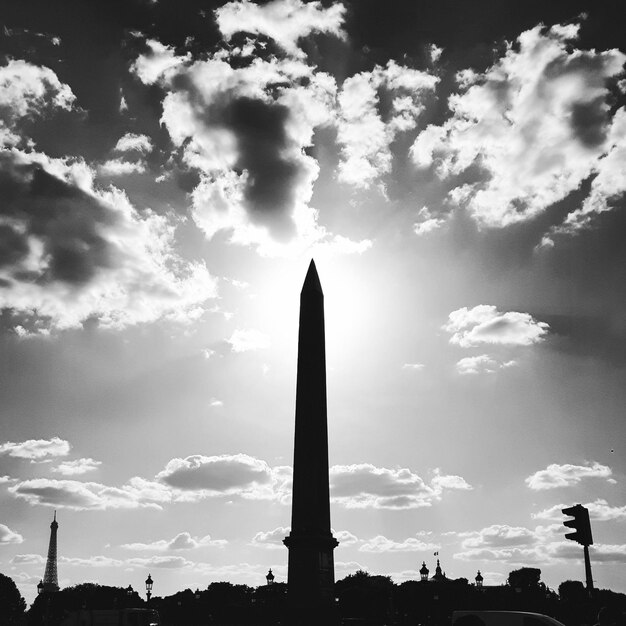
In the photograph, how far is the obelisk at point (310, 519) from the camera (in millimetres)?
30234

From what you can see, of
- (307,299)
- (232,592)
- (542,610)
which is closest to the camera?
(307,299)

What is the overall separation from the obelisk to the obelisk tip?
5.37 m

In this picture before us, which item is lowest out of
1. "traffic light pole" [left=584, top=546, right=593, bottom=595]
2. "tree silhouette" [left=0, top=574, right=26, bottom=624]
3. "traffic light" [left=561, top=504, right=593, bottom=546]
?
"tree silhouette" [left=0, top=574, right=26, bottom=624]

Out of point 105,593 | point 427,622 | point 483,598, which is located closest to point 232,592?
point 105,593

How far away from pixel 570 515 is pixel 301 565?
2036 cm

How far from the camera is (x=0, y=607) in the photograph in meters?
103

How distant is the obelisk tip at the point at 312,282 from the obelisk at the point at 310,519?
537cm

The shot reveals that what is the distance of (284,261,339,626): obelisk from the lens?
30234 millimetres

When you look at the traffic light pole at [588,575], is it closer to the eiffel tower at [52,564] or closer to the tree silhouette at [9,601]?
the tree silhouette at [9,601]

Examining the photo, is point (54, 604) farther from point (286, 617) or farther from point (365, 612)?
point (286, 617)

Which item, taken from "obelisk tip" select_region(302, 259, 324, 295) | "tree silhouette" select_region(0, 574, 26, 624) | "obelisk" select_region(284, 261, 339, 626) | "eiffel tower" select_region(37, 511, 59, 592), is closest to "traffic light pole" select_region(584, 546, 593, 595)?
"obelisk" select_region(284, 261, 339, 626)

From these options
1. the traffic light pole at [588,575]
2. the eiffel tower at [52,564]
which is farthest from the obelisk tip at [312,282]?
the eiffel tower at [52,564]

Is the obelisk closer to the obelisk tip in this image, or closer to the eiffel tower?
the obelisk tip

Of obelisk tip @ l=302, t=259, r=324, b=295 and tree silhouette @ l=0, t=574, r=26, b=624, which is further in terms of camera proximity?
tree silhouette @ l=0, t=574, r=26, b=624
